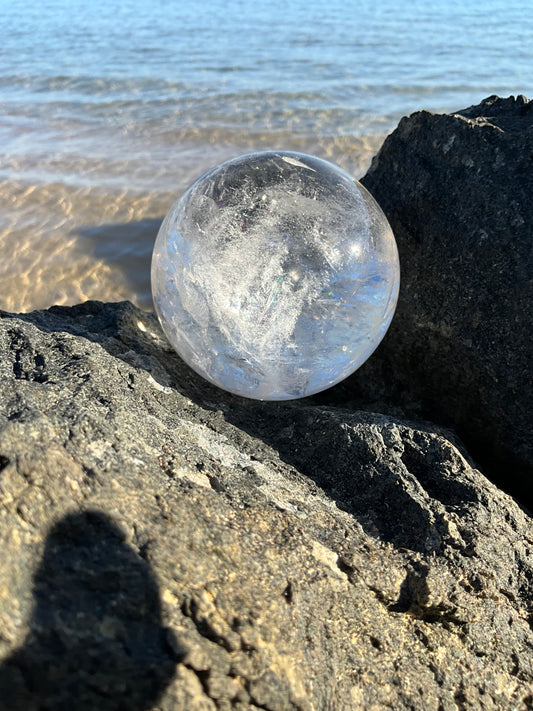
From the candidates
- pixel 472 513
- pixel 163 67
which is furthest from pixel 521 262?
pixel 163 67

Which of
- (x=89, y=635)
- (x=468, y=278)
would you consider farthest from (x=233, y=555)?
(x=468, y=278)

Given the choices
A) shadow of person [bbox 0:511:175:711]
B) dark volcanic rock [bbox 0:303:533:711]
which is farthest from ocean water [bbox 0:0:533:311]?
shadow of person [bbox 0:511:175:711]

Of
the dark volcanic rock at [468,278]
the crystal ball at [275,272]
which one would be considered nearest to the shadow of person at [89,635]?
the crystal ball at [275,272]

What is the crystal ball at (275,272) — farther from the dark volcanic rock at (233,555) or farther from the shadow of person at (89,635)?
the shadow of person at (89,635)

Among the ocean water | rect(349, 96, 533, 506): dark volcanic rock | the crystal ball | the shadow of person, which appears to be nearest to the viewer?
the shadow of person

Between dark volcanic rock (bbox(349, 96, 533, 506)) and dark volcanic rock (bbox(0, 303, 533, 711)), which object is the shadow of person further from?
dark volcanic rock (bbox(349, 96, 533, 506))

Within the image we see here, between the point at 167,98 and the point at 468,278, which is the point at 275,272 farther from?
the point at 167,98

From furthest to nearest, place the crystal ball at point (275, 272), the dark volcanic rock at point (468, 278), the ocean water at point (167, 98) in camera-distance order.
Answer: the ocean water at point (167, 98)
the dark volcanic rock at point (468, 278)
the crystal ball at point (275, 272)
